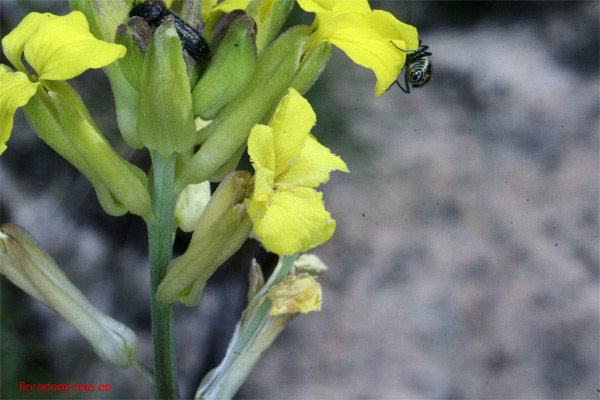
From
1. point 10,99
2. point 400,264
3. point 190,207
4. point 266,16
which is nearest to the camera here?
point 10,99

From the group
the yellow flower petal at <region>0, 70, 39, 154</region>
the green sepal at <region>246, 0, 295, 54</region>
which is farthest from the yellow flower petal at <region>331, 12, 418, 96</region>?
the yellow flower petal at <region>0, 70, 39, 154</region>

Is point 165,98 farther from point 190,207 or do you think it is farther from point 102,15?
point 190,207

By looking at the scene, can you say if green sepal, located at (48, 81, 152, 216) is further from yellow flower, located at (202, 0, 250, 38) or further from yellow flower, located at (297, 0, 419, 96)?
yellow flower, located at (297, 0, 419, 96)

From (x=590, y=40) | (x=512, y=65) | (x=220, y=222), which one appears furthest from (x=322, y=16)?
(x=590, y=40)

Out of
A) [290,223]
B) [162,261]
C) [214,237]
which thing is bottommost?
[162,261]

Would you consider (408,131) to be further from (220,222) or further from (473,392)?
(220,222)

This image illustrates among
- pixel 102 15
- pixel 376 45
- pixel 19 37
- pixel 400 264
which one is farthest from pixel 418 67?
pixel 400 264

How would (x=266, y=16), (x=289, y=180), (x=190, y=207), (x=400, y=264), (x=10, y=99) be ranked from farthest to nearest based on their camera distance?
(x=400, y=264)
(x=190, y=207)
(x=266, y=16)
(x=289, y=180)
(x=10, y=99)
